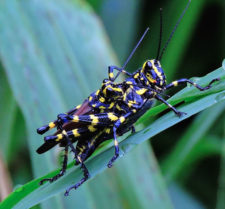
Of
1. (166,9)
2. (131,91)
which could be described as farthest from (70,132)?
(166,9)

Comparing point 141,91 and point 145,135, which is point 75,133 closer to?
point 141,91

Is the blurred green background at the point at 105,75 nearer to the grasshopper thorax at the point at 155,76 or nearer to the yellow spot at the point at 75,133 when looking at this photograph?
the yellow spot at the point at 75,133

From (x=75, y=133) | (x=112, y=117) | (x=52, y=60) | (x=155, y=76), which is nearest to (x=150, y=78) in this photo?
(x=155, y=76)

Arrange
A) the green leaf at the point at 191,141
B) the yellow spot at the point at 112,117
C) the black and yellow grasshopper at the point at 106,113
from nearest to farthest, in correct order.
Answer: the black and yellow grasshopper at the point at 106,113 < the yellow spot at the point at 112,117 < the green leaf at the point at 191,141

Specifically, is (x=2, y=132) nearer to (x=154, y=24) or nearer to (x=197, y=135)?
(x=197, y=135)

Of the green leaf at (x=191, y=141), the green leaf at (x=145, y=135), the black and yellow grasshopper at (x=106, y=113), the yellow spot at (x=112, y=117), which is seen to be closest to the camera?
the green leaf at (x=145, y=135)

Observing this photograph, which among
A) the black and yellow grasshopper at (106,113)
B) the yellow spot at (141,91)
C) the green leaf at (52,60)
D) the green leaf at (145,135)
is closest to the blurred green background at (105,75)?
the green leaf at (52,60)

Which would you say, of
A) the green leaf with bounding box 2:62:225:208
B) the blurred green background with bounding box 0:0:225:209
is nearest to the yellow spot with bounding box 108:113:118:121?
the blurred green background with bounding box 0:0:225:209
